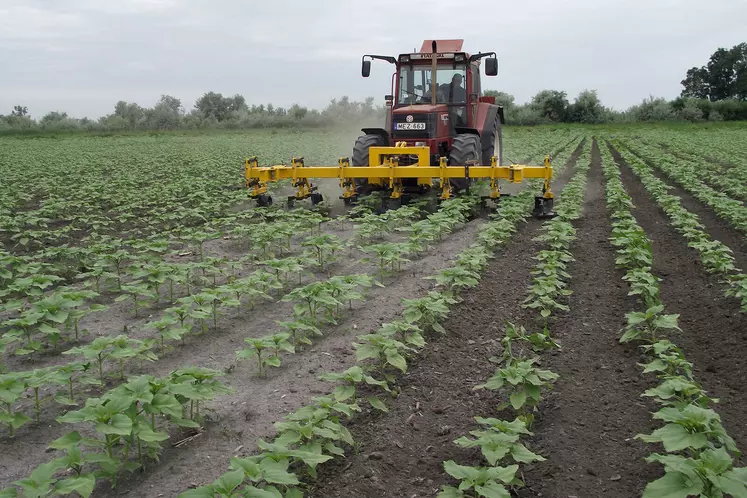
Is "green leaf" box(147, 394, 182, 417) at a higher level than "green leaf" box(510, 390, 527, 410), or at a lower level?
higher

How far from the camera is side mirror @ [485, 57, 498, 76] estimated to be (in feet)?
34.8

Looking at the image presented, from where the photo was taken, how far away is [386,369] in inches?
181

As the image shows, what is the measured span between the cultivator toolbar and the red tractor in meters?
0.34

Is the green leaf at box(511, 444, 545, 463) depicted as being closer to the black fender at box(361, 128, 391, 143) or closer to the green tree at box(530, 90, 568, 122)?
the black fender at box(361, 128, 391, 143)

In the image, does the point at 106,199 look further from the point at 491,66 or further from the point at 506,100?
the point at 506,100

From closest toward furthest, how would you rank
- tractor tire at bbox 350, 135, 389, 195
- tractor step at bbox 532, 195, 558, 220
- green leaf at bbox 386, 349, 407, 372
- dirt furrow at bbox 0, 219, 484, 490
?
dirt furrow at bbox 0, 219, 484, 490 → green leaf at bbox 386, 349, 407, 372 → tractor step at bbox 532, 195, 558, 220 → tractor tire at bbox 350, 135, 389, 195

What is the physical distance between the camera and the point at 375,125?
16.2 meters

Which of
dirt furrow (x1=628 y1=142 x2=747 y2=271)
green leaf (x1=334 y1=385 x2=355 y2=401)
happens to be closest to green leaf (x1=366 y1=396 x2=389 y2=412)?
green leaf (x1=334 y1=385 x2=355 y2=401)

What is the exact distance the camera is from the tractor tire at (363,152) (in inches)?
435

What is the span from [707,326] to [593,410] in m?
2.14

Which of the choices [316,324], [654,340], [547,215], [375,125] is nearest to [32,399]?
[316,324]

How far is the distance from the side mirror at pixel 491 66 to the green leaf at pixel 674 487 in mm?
8766

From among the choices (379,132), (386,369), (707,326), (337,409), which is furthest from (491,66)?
(337,409)

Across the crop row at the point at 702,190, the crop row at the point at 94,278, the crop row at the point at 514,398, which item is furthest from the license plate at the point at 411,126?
the crop row at the point at 702,190
